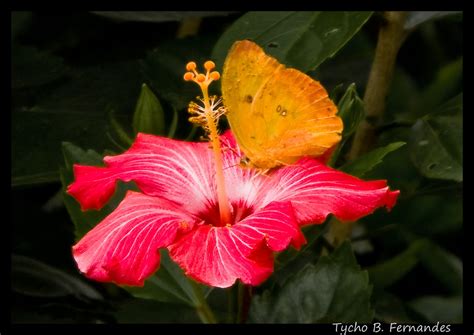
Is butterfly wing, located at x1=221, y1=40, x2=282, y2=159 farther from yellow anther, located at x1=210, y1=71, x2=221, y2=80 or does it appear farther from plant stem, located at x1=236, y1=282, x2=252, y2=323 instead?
plant stem, located at x1=236, y1=282, x2=252, y2=323

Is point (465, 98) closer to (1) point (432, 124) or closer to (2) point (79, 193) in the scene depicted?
(1) point (432, 124)

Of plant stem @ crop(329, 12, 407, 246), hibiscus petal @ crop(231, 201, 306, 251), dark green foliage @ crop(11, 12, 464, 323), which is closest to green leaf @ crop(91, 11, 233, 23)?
dark green foliage @ crop(11, 12, 464, 323)

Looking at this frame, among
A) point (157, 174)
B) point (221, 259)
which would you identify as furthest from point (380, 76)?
point (221, 259)

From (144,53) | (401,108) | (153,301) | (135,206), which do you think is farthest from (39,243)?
(401,108)

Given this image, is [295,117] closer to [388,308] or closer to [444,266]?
[388,308]

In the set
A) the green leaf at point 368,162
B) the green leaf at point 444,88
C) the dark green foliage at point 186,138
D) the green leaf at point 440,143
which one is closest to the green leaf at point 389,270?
the dark green foliage at point 186,138
